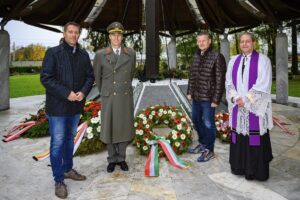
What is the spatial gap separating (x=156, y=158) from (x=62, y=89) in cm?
184

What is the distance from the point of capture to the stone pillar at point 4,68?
987 cm

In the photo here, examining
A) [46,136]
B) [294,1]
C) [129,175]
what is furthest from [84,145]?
[294,1]

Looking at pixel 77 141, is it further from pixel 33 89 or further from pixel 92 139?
pixel 33 89

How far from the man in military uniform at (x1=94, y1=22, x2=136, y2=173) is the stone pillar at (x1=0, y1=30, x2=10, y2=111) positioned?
23.7 feet

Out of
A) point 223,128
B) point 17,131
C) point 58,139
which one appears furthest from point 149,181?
point 17,131

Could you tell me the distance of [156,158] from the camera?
14.7ft

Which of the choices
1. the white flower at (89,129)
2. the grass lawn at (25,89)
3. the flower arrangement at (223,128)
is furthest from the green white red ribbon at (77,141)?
the grass lawn at (25,89)

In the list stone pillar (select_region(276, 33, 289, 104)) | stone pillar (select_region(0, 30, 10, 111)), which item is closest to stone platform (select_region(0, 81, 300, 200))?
stone pillar (select_region(0, 30, 10, 111))

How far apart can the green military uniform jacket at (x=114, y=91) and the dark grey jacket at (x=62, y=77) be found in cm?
39

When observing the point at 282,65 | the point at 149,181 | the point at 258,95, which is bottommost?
the point at 149,181

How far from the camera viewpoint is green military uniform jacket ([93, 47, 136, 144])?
4.05m

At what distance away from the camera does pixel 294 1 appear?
9383 mm

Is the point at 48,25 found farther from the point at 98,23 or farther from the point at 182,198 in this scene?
the point at 182,198

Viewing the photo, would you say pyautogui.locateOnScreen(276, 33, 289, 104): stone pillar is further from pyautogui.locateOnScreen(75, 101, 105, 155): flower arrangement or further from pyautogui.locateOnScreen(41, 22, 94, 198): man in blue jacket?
pyautogui.locateOnScreen(41, 22, 94, 198): man in blue jacket
